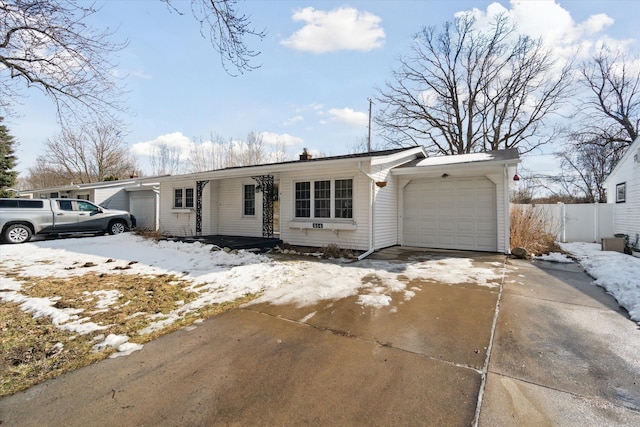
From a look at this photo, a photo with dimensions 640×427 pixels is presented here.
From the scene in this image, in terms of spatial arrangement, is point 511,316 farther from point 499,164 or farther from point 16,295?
point 16,295

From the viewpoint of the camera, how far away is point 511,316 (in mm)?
3777

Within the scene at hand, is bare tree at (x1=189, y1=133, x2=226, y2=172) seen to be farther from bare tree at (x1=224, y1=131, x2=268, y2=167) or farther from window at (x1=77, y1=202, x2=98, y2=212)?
window at (x1=77, y1=202, x2=98, y2=212)

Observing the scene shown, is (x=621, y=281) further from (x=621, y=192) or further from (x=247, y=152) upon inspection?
(x=247, y=152)

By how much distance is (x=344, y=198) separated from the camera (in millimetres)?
8984

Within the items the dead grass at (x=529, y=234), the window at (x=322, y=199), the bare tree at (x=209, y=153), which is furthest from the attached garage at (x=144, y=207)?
the dead grass at (x=529, y=234)

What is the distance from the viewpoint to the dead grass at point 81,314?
2.60 meters

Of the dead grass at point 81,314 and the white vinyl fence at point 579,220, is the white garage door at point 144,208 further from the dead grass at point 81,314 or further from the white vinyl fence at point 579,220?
the white vinyl fence at point 579,220

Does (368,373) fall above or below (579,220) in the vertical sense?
below

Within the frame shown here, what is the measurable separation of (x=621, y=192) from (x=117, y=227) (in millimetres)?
20435

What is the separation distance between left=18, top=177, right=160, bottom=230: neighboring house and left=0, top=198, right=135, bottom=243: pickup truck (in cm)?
246

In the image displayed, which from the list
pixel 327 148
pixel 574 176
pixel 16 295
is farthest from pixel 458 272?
pixel 574 176

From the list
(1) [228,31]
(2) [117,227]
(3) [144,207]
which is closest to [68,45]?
(1) [228,31]

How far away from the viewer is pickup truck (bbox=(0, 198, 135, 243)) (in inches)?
396

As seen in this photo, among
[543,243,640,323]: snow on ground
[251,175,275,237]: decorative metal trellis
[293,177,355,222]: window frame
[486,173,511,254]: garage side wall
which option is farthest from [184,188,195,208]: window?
[543,243,640,323]: snow on ground
